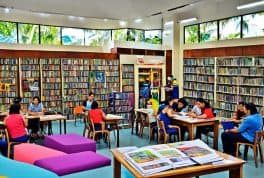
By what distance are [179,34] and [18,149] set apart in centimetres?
880

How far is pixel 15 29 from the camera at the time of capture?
37.8ft

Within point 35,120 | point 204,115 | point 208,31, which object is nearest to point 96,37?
point 208,31

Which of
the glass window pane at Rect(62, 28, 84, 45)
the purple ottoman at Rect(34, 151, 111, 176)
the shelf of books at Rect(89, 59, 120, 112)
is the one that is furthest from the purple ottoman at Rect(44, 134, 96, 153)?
the glass window pane at Rect(62, 28, 84, 45)

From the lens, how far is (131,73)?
496 inches

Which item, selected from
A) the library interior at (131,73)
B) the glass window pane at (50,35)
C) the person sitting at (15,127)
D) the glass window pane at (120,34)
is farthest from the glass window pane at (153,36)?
the person sitting at (15,127)

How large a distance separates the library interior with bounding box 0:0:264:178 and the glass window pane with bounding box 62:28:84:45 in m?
0.04

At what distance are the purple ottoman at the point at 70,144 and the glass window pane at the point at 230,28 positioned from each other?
21.6ft

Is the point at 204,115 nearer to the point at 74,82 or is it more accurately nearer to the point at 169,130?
A: the point at 169,130

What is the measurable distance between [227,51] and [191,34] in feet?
7.22

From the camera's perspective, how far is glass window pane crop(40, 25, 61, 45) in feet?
39.3

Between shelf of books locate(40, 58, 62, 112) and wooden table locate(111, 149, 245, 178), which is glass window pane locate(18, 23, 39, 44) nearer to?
shelf of books locate(40, 58, 62, 112)

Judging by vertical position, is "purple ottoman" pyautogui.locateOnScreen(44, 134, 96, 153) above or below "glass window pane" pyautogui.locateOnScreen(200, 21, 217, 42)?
below

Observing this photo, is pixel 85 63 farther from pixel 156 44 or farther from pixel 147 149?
pixel 147 149

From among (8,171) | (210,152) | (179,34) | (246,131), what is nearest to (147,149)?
(210,152)
